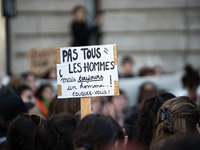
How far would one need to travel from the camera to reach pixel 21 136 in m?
3.20

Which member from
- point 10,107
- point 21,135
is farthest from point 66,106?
point 21,135

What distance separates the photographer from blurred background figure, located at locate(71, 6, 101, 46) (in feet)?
28.8

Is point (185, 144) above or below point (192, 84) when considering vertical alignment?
below

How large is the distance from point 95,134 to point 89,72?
1.03 metres

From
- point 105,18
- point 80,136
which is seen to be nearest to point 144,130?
point 80,136

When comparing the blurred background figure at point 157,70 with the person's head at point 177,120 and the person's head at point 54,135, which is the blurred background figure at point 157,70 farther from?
the person's head at point 54,135

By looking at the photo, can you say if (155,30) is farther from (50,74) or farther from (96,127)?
(96,127)

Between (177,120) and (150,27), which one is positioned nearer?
(177,120)

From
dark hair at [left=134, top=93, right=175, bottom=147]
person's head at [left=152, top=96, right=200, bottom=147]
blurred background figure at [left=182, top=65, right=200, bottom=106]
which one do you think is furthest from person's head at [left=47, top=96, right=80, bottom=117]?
blurred background figure at [left=182, top=65, right=200, bottom=106]

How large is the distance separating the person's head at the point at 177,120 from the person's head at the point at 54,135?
0.70 m

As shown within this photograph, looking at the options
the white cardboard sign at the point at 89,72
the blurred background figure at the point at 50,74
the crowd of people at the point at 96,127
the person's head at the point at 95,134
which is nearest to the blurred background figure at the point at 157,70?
the blurred background figure at the point at 50,74

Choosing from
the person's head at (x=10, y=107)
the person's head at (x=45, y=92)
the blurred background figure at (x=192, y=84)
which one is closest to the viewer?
the person's head at (x=10, y=107)

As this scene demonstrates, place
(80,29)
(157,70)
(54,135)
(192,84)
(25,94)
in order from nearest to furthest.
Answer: (54,135)
(25,94)
(192,84)
(157,70)
(80,29)

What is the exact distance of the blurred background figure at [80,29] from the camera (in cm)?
879
